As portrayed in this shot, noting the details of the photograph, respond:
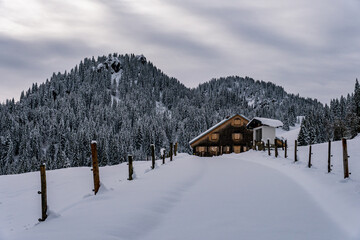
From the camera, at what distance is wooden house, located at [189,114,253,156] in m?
56.9

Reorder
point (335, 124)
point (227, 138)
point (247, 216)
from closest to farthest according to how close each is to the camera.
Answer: point (247, 216)
point (227, 138)
point (335, 124)

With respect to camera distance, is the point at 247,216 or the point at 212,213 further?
the point at 212,213

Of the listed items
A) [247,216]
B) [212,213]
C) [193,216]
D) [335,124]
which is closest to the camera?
[247,216]

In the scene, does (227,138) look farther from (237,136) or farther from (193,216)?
(193,216)

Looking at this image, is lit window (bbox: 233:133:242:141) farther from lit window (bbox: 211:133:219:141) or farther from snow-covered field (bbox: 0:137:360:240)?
snow-covered field (bbox: 0:137:360:240)

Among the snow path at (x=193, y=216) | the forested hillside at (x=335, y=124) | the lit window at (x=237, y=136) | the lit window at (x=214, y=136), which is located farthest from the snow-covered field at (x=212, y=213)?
the forested hillside at (x=335, y=124)

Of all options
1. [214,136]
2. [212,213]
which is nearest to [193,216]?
[212,213]

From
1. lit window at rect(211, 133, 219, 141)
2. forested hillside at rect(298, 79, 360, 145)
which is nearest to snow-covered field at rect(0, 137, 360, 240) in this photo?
lit window at rect(211, 133, 219, 141)

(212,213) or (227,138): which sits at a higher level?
(212,213)

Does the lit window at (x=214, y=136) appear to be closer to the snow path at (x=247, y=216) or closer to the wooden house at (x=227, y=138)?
the wooden house at (x=227, y=138)

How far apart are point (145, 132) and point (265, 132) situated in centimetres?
9697

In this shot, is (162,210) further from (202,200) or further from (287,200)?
(287,200)

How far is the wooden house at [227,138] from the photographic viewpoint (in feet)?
187

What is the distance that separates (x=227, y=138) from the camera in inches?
2248
